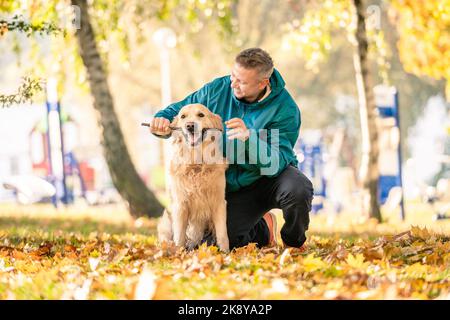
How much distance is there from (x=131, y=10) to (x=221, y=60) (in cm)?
1885

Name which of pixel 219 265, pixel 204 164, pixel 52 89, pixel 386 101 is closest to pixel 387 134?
pixel 386 101

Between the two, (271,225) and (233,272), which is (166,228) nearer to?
(271,225)

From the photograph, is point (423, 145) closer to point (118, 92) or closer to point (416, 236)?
point (118, 92)

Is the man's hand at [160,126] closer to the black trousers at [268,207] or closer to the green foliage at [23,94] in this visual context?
the black trousers at [268,207]

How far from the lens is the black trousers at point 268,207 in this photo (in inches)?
203

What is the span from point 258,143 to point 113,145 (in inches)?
223

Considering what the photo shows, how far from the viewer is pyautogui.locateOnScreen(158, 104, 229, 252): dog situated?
5.04 m

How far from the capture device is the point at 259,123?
5199 mm

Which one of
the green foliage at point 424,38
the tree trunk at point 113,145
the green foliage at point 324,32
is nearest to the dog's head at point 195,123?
the tree trunk at point 113,145

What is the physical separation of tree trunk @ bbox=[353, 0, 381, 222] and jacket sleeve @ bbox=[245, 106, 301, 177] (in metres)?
5.26

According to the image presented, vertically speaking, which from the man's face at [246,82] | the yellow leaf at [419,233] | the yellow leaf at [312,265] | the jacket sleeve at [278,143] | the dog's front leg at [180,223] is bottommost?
the yellow leaf at [419,233]

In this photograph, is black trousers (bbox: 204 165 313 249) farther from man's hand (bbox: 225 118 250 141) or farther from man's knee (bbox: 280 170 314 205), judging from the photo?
man's hand (bbox: 225 118 250 141)

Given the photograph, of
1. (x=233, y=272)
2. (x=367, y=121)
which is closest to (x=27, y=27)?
(x=233, y=272)

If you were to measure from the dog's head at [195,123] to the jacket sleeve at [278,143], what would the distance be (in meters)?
0.28
